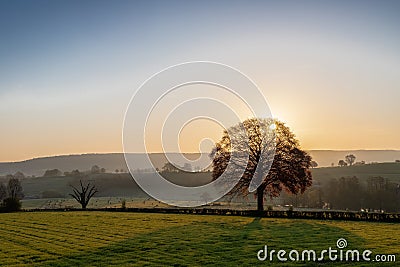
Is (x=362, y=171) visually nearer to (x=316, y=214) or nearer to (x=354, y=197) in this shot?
(x=354, y=197)

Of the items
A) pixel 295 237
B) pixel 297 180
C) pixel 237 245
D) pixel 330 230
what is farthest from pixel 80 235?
pixel 297 180

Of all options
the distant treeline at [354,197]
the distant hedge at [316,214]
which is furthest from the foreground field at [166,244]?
the distant treeline at [354,197]

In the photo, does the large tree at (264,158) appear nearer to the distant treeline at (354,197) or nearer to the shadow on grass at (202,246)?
the shadow on grass at (202,246)

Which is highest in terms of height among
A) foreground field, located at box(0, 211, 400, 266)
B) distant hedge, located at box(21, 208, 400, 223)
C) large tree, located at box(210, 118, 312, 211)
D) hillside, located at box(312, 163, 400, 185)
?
hillside, located at box(312, 163, 400, 185)

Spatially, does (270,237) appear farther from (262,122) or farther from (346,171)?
(346,171)

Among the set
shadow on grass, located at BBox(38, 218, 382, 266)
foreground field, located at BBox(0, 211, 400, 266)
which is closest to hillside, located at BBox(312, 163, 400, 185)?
foreground field, located at BBox(0, 211, 400, 266)

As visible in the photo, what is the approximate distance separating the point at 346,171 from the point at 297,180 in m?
103

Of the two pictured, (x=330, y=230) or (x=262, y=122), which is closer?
(x=330, y=230)

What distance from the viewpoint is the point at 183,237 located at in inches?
1238

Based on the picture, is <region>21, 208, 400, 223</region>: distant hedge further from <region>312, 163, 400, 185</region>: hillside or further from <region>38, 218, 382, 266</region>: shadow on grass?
<region>312, 163, 400, 185</region>: hillside

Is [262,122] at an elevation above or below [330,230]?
above

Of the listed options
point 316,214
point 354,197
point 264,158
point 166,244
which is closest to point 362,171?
point 354,197

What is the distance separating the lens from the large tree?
54.1 meters

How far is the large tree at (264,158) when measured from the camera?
54094 millimetres
